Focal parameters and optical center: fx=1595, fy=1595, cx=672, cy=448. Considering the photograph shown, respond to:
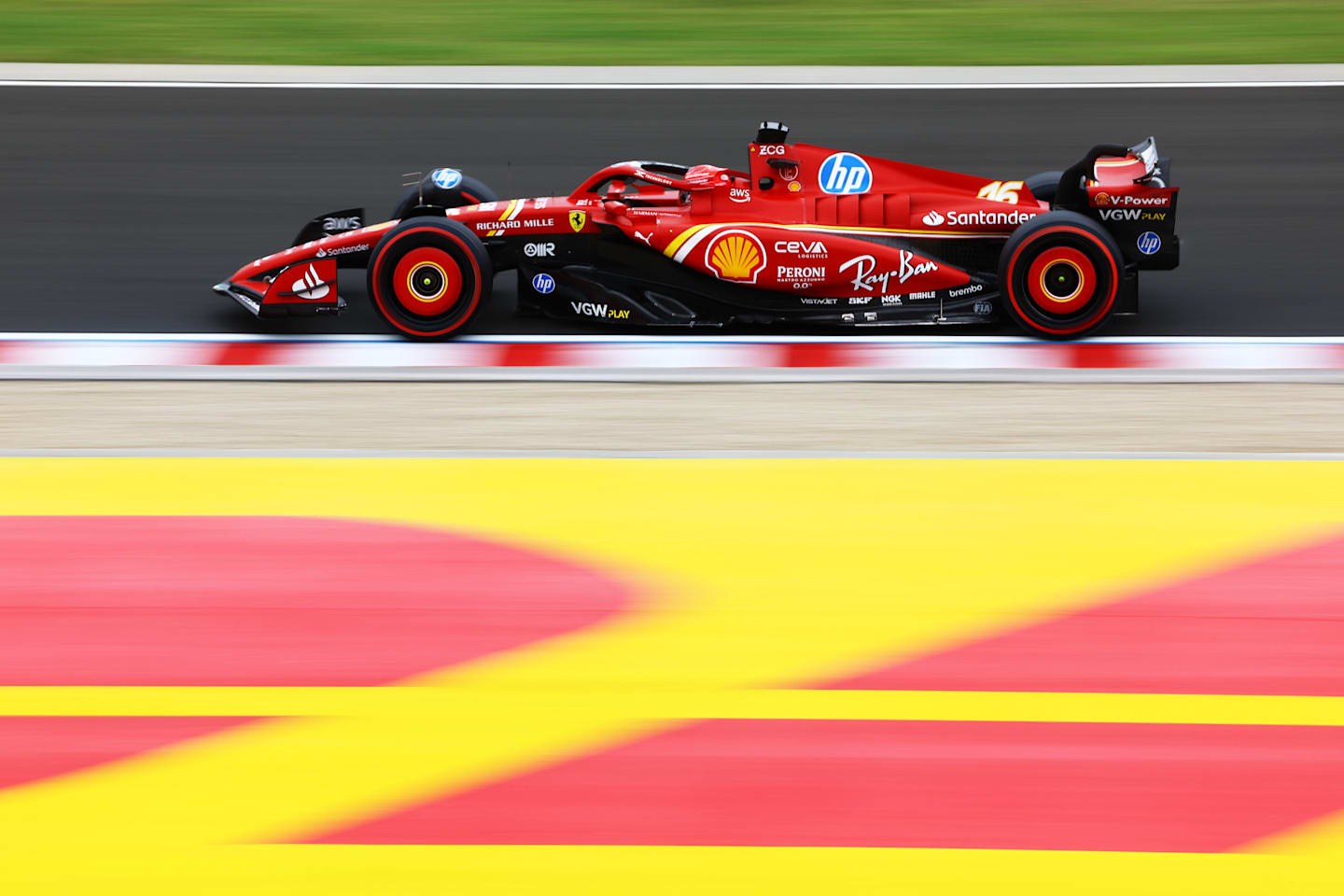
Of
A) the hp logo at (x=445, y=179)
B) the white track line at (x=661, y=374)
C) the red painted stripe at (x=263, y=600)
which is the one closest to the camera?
the red painted stripe at (x=263, y=600)

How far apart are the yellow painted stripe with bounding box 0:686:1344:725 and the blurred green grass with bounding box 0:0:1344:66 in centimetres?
1033

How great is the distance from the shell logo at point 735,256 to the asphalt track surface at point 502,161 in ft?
3.10

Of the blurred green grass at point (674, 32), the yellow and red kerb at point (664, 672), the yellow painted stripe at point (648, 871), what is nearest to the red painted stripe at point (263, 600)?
the yellow and red kerb at point (664, 672)

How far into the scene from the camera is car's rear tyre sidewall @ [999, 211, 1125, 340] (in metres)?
7.48

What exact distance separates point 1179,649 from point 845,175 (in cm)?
389

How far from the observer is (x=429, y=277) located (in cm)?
768

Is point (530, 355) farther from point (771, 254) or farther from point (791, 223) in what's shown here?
point (791, 223)

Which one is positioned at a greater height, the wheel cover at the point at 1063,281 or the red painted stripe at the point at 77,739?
the wheel cover at the point at 1063,281

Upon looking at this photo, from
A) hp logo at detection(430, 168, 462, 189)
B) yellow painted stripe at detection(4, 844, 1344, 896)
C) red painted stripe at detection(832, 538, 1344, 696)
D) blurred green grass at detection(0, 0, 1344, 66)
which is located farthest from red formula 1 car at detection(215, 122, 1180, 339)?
blurred green grass at detection(0, 0, 1344, 66)

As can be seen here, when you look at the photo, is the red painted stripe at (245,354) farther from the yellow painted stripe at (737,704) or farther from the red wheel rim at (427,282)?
the yellow painted stripe at (737,704)

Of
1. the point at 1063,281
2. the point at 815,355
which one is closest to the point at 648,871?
the point at 815,355

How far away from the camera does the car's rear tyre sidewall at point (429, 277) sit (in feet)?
24.9

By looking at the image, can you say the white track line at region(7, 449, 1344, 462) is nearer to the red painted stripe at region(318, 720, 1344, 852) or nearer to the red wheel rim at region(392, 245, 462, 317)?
the red wheel rim at region(392, 245, 462, 317)

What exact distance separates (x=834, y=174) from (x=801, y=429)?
187cm
